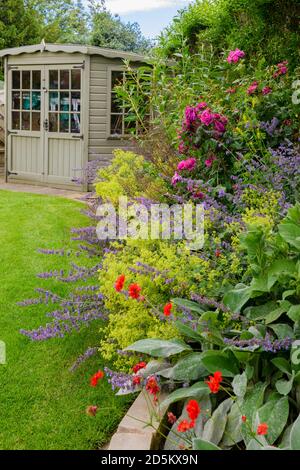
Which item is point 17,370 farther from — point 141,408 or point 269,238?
point 269,238

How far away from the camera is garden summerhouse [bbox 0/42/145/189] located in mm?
9281

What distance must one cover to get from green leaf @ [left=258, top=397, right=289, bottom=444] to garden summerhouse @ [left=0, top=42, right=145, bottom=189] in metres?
7.13

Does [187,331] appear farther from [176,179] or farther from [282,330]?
[176,179]

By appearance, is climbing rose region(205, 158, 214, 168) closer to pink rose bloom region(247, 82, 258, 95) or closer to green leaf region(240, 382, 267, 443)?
pink rose bloom region(247, 82, 258, 95)

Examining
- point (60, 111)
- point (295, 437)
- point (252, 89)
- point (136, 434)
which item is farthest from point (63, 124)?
point (295, 437)

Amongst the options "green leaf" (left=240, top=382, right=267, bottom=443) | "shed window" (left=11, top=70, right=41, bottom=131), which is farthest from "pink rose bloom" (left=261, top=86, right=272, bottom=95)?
"shed window" (left=11, top=70, right=41, bottom=131)

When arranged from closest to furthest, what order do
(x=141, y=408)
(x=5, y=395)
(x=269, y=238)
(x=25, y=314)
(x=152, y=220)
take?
(x=141, y=408)
(x=269, y=238)
(x=5, y=395)
(x=152, y=220)
(x=25, y=314)

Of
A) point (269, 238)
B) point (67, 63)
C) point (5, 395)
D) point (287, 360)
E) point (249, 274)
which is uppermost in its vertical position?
point (67, 63)

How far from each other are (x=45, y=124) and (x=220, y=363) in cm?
821

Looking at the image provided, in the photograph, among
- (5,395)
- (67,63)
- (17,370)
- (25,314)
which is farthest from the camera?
(67,63)

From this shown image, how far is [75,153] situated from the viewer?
9.59m

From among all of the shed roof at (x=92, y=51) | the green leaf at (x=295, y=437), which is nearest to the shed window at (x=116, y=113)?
the shed roof at (x=92, y=51)
